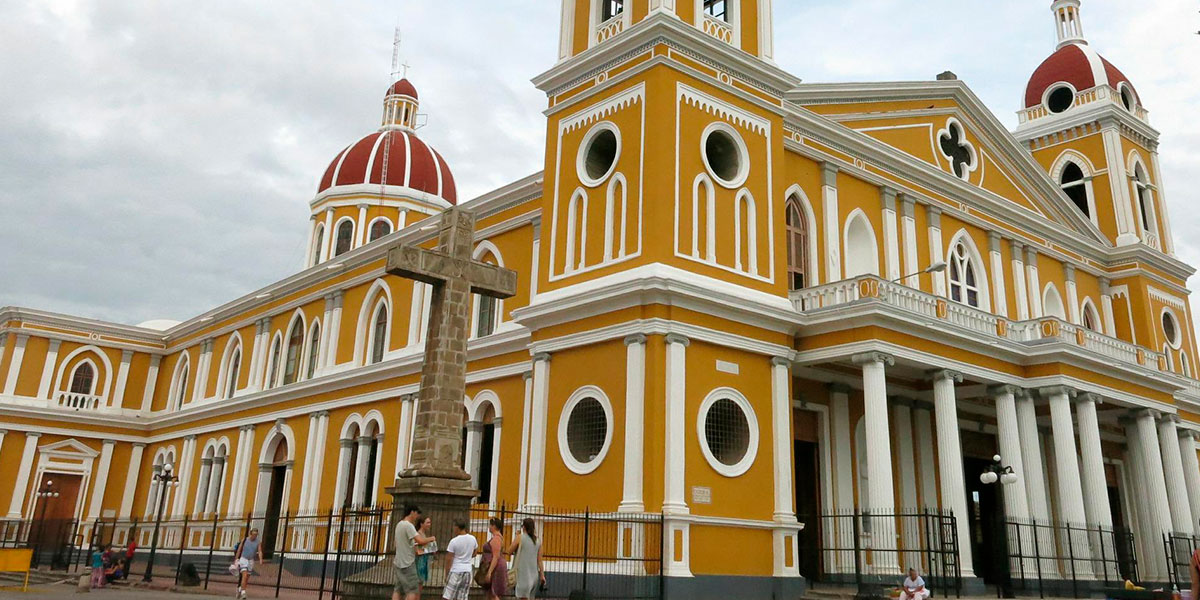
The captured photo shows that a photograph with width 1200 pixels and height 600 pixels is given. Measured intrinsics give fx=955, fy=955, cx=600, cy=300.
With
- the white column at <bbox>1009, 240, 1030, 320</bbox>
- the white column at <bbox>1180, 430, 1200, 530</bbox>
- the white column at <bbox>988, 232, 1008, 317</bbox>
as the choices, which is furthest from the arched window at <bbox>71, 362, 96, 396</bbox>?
the white column at <bbox>1180, 430, 1200, 530</bbox>

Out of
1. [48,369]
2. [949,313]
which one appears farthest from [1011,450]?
[48,369]

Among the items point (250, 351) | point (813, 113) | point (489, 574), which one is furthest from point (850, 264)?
point (250, 351)

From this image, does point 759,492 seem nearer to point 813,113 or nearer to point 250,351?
point 813,113

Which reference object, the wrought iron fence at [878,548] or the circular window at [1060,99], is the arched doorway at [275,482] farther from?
the circular window at [1060,99]

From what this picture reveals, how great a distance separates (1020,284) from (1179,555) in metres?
7.49

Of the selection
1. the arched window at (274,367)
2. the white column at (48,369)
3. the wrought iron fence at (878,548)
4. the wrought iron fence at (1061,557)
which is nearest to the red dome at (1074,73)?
the wrought iron fence at (1061,557)

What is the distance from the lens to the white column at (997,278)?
79.6 ft

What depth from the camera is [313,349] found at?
3062cm

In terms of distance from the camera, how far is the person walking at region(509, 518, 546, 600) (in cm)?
1168

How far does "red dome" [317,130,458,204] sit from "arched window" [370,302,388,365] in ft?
42.3

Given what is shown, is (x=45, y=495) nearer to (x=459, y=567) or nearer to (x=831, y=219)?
(x=831, y=219)

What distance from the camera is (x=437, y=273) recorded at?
13234mm

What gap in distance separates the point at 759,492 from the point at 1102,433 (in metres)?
14.2

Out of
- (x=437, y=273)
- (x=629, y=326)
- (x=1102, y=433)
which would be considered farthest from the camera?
(x=1102, y=433)
